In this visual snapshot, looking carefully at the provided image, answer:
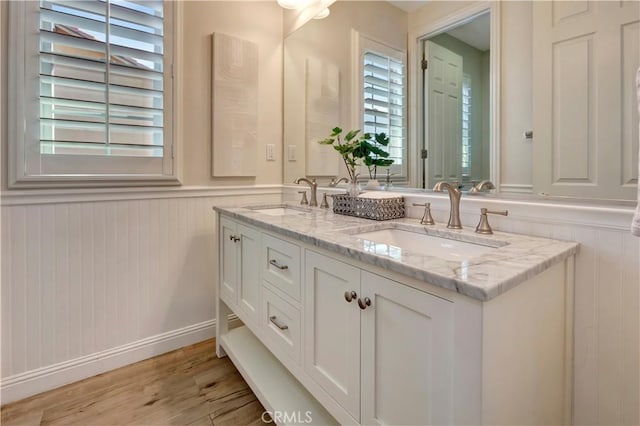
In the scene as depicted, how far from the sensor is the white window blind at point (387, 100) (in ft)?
5.12

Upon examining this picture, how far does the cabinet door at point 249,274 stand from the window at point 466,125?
0.83 meters

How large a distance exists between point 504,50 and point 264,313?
1.29 metres

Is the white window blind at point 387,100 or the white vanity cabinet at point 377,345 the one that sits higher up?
the white window blind at point 387,100

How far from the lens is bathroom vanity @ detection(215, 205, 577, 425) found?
648 mm

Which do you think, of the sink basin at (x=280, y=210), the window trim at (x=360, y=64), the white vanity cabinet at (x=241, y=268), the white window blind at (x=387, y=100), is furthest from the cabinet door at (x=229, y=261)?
the white window blind at (x=387, y=100)

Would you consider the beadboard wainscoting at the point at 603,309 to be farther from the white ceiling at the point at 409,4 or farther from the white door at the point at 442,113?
the white ceiling at the point at 409,4

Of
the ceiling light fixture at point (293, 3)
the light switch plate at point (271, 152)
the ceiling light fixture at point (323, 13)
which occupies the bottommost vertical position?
the light switch plate at point (271, 152)

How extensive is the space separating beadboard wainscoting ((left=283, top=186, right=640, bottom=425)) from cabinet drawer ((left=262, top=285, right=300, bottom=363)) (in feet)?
2.36

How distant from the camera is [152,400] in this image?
1.50 m

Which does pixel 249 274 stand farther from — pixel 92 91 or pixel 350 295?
pixel 92 91

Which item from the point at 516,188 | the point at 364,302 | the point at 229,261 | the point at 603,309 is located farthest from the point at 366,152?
the point at 603,309

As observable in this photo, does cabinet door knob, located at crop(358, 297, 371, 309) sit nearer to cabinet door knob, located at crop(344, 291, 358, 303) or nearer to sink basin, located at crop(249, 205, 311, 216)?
cabinet door knob, located at crop(344, 291, 358, 303)

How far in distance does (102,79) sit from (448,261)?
5.59 ft

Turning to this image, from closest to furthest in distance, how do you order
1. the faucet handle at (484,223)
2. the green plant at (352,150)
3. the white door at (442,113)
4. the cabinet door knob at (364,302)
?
1. the cabinet door knob at (364,302)
2. the faucet handle at (484,223)
3. the white door at (442,113)
4. the green plant at (352,150)
